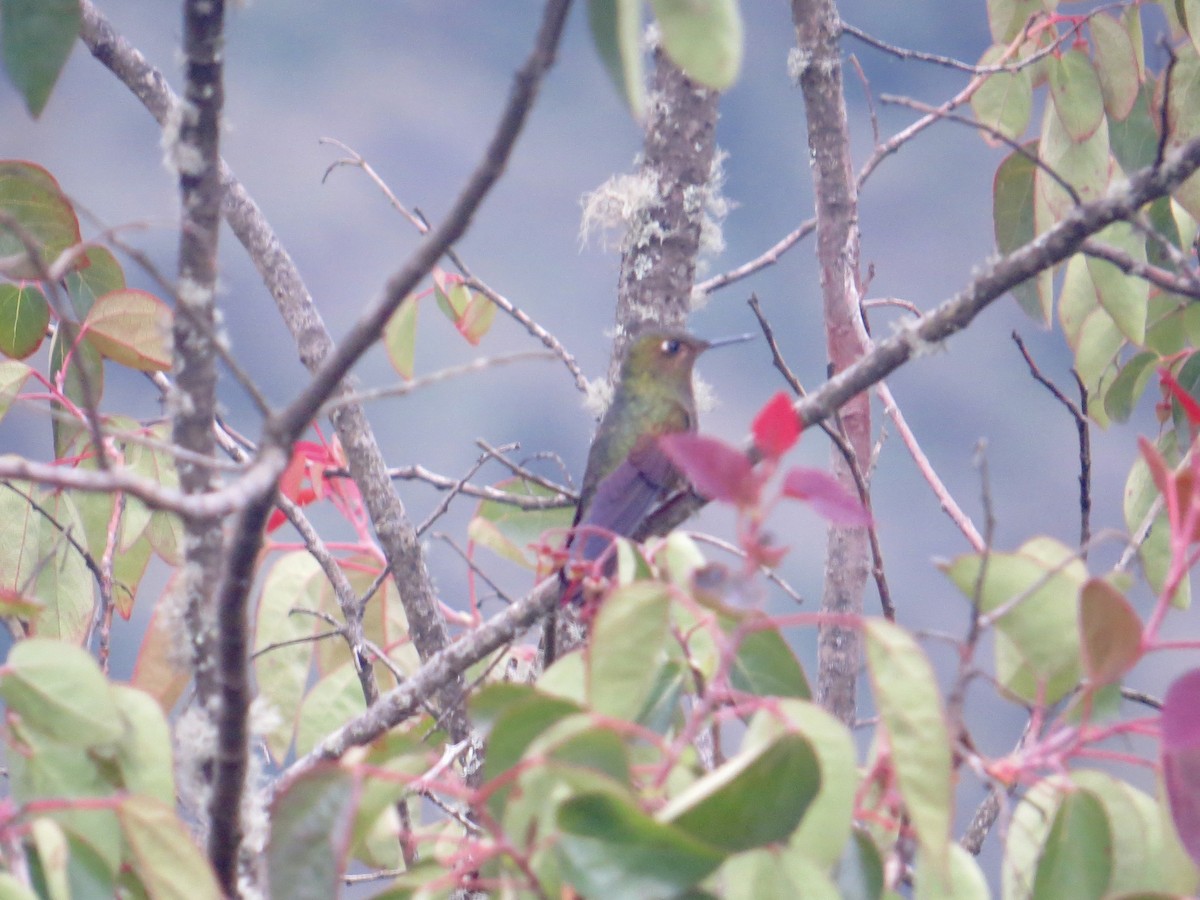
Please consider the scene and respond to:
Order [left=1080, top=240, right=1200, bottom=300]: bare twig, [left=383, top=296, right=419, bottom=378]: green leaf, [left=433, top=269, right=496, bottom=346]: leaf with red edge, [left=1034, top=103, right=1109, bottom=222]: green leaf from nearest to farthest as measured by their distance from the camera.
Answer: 1. [left=1080, top=240, right=1200, bottom=300]: bare twig
2. [left=1034, top=103, right=1109, bottom=222]: green leaf
3. [left=383, top=296, right=419, bottom=378]: green leaf
4. [left=433, top=269, right=496, bottom=346]: leaf with red edge

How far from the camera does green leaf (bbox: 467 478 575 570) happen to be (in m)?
1.24

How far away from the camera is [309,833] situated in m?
0.59

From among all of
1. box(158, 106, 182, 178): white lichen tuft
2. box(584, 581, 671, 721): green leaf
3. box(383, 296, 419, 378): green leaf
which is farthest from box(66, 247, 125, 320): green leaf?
box(584, 581, 671, 721): green leaf

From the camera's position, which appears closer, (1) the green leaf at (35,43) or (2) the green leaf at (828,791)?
(2) the green leaf at (828,791)

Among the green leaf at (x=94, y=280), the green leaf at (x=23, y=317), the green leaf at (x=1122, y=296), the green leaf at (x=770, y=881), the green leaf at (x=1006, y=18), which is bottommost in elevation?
the green leaf at (x=770, y=881)

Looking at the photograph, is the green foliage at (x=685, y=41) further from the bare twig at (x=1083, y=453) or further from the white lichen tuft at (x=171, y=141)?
the bare twig at (x=1083, y=453)

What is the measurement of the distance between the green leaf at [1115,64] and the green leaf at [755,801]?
1241 millimetres

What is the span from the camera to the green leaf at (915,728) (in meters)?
0.53

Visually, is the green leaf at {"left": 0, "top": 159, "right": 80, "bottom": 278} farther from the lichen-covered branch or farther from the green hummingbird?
the lichen-covered branch

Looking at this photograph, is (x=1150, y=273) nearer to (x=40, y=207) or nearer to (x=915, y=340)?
(x=915, y=340)

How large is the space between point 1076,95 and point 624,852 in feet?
4.22

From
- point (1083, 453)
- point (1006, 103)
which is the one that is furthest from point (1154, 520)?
point (1006, 103)

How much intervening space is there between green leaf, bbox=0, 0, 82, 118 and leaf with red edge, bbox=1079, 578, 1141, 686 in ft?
2.27

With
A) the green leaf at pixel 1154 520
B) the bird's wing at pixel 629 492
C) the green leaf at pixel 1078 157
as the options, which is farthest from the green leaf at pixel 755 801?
the green leaf at pixel 1078 157
